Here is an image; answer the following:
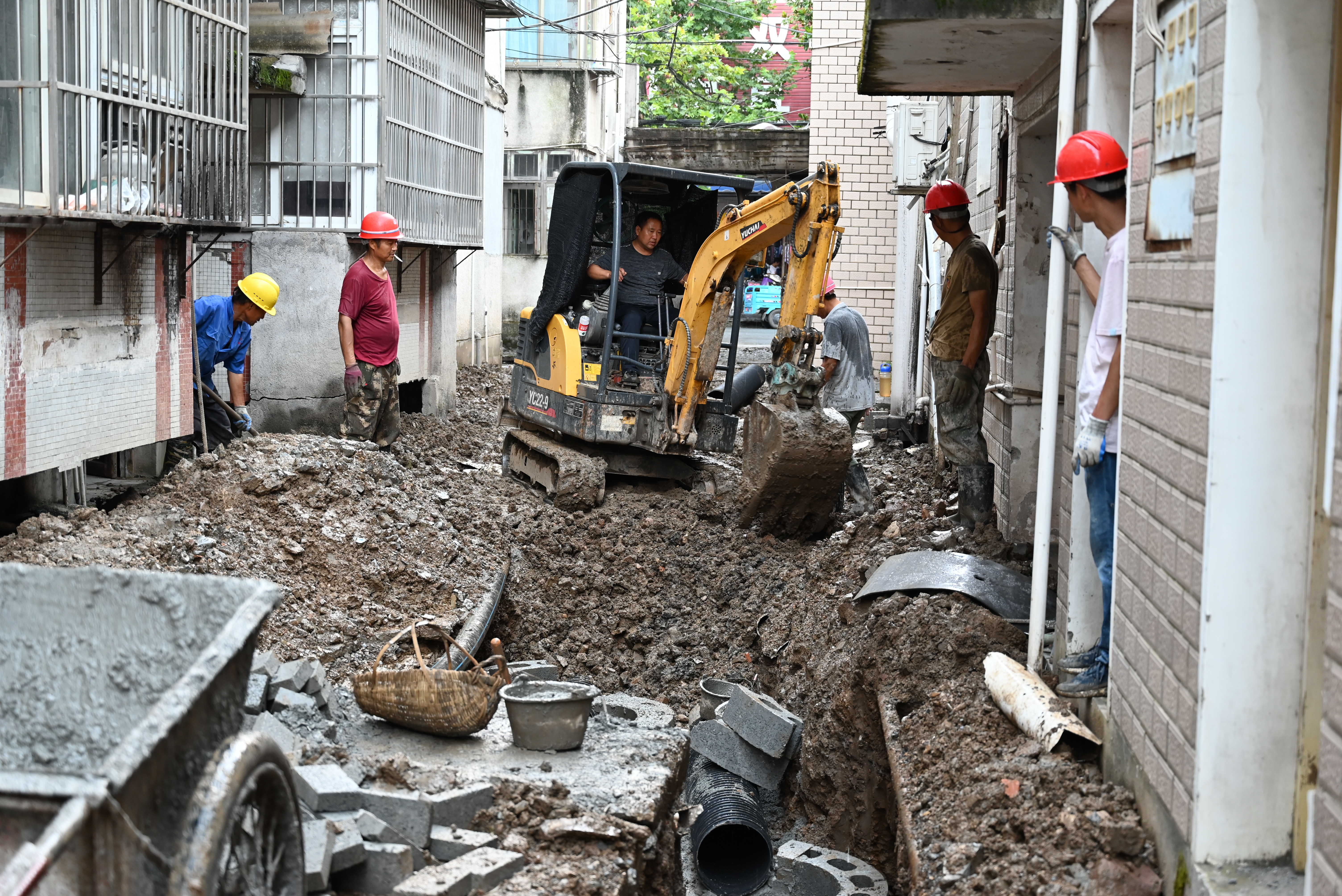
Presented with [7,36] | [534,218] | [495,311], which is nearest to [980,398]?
[7,36]

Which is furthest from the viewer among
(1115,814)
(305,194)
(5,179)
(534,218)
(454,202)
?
(534,218)

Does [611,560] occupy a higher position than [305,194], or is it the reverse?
[305,194]

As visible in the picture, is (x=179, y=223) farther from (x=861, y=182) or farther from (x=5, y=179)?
(x=861, y=182)

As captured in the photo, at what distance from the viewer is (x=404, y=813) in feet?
14.0

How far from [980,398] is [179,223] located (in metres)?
5.27

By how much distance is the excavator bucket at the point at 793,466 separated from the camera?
867 centimetres

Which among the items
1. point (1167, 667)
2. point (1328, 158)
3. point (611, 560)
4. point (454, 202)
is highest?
point (454, 202)

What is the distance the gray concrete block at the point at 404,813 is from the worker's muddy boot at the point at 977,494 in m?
4.59

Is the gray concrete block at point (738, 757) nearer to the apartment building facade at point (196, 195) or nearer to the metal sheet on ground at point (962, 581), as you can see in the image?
the metal sheet on ground at point (962, 581)

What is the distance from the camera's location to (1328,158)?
9.99ft

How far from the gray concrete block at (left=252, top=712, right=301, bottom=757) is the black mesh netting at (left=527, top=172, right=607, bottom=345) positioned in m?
6.06

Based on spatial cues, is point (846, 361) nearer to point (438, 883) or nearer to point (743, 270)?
point (743, 270)

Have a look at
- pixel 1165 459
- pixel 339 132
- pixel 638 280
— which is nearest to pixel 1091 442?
pixel 1165 459

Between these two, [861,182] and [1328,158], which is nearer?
[1328,158]
